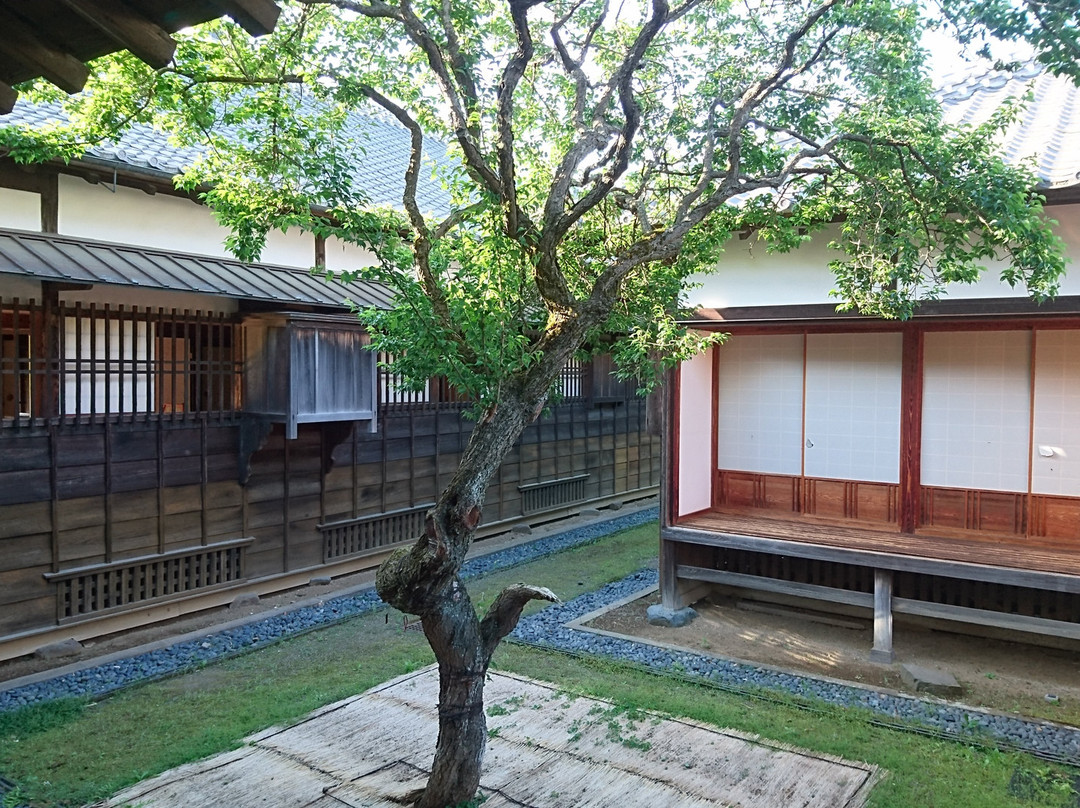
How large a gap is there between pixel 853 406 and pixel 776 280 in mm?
1810

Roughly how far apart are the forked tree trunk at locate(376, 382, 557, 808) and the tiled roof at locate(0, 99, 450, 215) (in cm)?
238

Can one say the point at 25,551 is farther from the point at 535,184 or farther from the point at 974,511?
the point at 974,511

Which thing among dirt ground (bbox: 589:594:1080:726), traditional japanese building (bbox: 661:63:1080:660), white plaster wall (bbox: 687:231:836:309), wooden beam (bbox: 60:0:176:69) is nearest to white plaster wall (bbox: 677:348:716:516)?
traditional japanese building (bbox: 661:63:1080:660)

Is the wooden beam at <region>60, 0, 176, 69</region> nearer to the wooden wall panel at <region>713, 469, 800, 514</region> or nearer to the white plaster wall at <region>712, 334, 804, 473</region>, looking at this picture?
the white plaster wall at <region>712, 334, 804, 473</region>

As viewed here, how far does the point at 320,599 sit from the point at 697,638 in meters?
4.81

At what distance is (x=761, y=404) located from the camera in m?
10.2

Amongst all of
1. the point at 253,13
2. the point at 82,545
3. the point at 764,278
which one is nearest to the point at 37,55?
the point at 253,13

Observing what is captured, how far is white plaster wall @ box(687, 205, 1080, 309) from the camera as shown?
316 inches

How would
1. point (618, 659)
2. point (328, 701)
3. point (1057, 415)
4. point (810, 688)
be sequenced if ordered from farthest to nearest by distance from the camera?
point (1057, 415) → point (618, 659) → point (810, 688) → point (328, 701)

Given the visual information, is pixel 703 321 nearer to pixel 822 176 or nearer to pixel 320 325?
pixel 822 176

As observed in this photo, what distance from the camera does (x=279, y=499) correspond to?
10547 mm

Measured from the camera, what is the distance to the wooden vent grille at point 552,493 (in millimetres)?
15070

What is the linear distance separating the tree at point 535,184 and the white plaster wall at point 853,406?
1.19 metres

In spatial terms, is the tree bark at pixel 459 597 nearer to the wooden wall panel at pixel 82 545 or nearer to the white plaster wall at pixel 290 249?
the wooden wall panel at pixel 82 545
